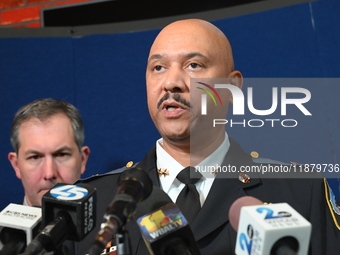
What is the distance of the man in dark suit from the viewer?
1166 millimetres

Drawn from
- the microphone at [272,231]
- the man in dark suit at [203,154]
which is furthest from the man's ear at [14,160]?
the microphone at [272,231]

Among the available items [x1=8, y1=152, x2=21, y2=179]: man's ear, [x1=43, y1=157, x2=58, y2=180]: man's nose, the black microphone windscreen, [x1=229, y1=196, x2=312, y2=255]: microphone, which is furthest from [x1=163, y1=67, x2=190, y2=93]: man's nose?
[x1=8, y1=152, x2=21, y2=179]: man's ear

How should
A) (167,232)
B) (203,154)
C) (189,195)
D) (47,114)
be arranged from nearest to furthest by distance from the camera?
(167,232), (189,195), (203,154), (47,114)

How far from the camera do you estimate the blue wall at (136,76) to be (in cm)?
176

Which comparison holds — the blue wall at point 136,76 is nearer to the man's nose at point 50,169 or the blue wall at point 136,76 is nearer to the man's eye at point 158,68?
the man's nose at point 50,169

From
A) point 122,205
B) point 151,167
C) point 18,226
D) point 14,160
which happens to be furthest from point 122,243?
point 14,160

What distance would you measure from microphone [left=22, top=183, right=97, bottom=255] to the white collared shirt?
16.0 inches

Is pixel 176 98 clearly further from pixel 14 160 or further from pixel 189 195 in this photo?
pixel 14 160

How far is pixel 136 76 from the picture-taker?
2072mm

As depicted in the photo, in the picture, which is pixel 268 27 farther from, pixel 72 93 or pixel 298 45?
pixel 72 93

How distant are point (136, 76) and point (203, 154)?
2.82 feet

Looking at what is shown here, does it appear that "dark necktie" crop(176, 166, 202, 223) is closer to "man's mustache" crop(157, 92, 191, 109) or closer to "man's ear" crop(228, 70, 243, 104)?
"man's mustache" crop(157, 92, 191, 109)

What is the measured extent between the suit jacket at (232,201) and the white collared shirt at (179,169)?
2 centimetres

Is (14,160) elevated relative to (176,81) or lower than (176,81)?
lower
